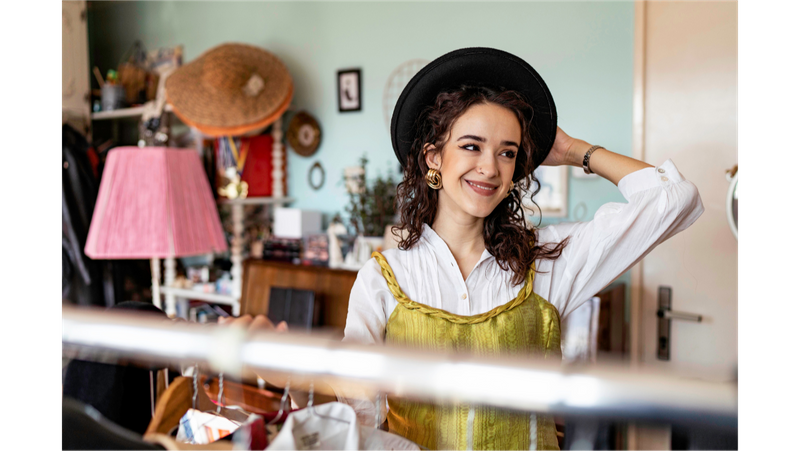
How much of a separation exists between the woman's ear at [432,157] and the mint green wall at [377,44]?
0.34 feet

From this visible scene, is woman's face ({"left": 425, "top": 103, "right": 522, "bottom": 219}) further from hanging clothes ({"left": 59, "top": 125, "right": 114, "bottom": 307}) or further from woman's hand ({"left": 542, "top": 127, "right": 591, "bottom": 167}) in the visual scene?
hanging clothes ({"left": 59, "top": 125, "right": 114, "bottom": 307})

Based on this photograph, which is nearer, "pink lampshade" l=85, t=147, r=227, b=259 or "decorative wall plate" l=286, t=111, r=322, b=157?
"pink lampshade" l=85, t=147, r=227, b=259

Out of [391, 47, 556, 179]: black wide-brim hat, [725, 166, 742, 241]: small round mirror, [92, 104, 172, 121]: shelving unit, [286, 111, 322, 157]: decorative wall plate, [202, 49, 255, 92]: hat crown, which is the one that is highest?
[202, 49, 255, 92]: hat crown

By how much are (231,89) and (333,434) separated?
4.00ft

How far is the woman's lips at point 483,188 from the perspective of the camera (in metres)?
0.38

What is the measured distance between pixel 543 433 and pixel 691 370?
7.6 inches

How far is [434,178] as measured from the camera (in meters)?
0.42

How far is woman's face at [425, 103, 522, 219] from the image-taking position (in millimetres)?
372

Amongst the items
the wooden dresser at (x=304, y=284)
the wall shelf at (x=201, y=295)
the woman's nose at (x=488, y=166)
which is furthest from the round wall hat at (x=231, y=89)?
the woman's nose at (x=488, y=166)

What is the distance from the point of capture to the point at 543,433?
1.44ft

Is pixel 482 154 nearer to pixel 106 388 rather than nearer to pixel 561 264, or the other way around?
pixel 561 264

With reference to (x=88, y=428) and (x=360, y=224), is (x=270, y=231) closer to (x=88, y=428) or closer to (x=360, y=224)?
(x=360, y=224)

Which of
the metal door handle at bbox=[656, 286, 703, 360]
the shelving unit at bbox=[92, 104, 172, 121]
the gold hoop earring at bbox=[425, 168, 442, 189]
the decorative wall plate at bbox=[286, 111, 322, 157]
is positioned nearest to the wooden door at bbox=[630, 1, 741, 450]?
the metal door handle at bbox=[656, 286, 703, 360]

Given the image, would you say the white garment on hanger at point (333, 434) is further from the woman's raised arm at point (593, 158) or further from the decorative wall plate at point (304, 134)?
the decorative wall plate at point (304, 134)
